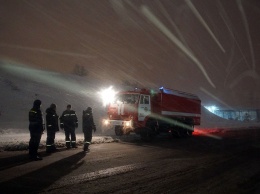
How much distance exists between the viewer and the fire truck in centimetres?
1794

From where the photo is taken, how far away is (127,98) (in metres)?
18.6

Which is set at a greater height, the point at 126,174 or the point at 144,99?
the point at 144,99

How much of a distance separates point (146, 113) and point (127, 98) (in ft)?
5.17

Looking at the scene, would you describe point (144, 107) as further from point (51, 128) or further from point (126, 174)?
point (126, 174)

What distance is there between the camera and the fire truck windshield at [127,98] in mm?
18398

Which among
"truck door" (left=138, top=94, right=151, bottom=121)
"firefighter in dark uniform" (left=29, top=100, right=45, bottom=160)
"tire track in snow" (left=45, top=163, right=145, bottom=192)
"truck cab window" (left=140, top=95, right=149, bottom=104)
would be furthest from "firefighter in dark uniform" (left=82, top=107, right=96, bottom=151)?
"truck cab window" (left=140, top=95, right=149, bottom=104)

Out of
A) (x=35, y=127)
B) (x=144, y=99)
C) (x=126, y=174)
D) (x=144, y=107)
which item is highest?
(x=144, y=99)

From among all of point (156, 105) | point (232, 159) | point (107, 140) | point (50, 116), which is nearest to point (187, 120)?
point (156, 105)

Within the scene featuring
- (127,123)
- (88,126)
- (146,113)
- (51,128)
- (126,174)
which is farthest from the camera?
(146,113)

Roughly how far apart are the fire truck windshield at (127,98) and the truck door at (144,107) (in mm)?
386

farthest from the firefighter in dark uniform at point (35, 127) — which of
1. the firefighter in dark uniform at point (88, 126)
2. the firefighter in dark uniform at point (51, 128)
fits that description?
the firefighter in dark uniform at point (88, 126)

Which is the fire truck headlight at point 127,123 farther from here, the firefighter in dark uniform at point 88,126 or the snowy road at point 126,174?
the snowy road at point 126,174

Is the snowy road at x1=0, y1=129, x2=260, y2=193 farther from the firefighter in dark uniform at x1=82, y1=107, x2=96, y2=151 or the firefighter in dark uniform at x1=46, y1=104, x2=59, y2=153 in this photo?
the firefighter in dark uniform at x1=82, y1=107, x2=96, y2=151

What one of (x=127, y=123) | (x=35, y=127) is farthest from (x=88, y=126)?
(x=127, y=123)
